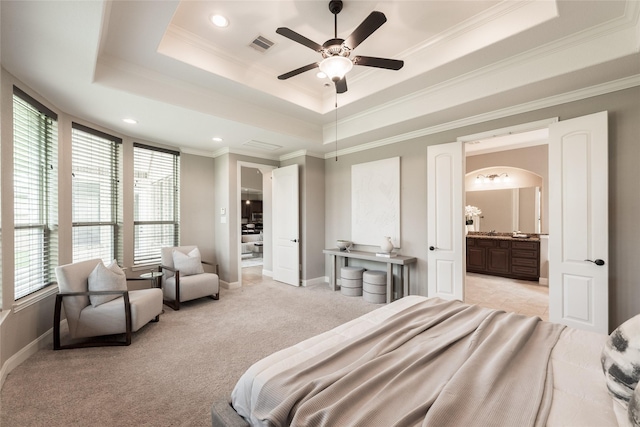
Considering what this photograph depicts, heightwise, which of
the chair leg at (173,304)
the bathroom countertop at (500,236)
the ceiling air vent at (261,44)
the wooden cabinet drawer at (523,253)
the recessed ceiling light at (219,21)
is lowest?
the chair leg at (173,304)

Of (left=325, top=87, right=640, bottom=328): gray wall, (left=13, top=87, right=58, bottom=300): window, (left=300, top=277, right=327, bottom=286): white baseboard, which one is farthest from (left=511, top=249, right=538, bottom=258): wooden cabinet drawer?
(left=13, top=87, right=58, bottom=300): window

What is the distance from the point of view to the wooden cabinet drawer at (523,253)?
18.0 ft

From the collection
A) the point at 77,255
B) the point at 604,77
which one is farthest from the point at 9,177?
the point at 604,77

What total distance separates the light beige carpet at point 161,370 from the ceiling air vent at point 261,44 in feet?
10.2

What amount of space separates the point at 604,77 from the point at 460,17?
1.50 meters

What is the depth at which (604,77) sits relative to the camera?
2627 millimetres

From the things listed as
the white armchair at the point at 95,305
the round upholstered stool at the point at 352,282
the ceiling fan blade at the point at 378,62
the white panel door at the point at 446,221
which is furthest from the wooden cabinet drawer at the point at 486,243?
the white armchair at the point at 95,305

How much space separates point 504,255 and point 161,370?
20.7 feet

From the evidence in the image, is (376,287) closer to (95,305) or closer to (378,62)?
(378,62)

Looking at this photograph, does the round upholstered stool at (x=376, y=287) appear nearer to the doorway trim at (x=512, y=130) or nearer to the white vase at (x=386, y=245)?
the white vase at (x=386, y=245)

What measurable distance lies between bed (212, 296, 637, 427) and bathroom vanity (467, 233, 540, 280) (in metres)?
4.53

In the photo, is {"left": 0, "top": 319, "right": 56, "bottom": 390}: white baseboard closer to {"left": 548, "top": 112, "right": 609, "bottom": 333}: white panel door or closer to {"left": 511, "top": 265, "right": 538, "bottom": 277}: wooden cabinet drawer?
{"left": 548, "top": 112, "right": 609, "bottom": 333}: white panel door

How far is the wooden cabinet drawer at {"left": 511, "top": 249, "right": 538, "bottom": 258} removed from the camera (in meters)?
5.50

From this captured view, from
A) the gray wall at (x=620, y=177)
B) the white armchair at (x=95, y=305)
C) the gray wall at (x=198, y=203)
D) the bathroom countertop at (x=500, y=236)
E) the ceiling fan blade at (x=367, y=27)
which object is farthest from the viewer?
the bathroom countertop at (x=500, y=236)
